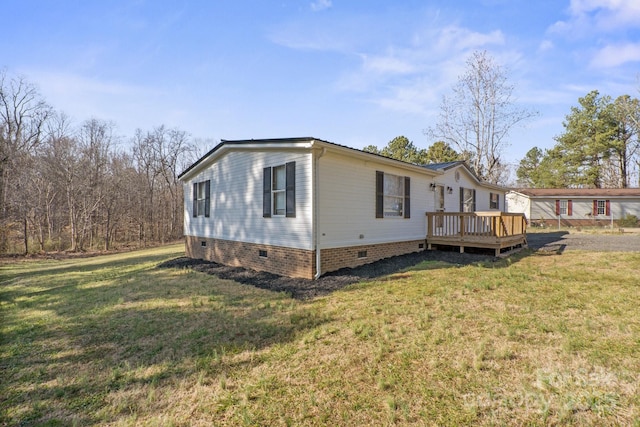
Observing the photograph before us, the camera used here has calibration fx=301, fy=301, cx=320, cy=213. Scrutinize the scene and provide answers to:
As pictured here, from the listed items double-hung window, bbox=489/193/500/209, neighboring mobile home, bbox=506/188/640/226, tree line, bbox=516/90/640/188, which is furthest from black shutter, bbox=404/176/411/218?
tree line, bbox=516/90/640/188

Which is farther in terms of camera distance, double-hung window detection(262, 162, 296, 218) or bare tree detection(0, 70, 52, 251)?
bare tree detection(0, 70, 52, 251)

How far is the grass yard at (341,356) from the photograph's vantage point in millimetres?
2732

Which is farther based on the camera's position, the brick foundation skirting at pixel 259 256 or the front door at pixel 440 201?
the front door at pixel 440 201

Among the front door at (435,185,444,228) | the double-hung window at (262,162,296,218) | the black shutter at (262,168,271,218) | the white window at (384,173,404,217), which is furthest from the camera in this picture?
the front door at (435,185,444,228)

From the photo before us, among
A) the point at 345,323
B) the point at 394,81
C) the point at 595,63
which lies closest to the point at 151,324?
the point at 345,323

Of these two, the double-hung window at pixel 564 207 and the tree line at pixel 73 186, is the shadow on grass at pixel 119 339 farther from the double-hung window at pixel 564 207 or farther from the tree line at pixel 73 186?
the double-hung window at pixel 564 207

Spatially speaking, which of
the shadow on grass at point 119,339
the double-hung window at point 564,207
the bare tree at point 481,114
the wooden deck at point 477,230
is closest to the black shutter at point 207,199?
the shadow on grass at point 119,339

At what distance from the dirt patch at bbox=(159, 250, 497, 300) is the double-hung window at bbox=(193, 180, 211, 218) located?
2.07 metres

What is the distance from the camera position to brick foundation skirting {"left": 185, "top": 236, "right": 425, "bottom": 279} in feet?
24.9

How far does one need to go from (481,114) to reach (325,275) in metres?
22.9

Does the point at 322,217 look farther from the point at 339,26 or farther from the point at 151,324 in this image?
the point at 339,26

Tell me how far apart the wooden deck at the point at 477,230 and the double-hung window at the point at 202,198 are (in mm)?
8410

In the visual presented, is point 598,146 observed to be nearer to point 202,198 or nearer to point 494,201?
point 494,201

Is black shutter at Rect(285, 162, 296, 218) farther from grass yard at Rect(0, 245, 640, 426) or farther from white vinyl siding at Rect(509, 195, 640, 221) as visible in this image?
white vinyl siding at Rect(509, 195, 640, 221)
